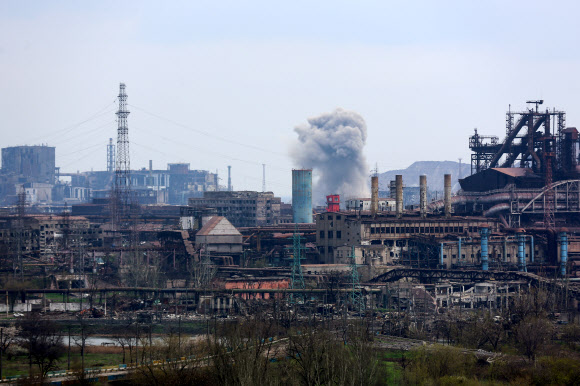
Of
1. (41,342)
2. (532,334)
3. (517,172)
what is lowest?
(41,342)

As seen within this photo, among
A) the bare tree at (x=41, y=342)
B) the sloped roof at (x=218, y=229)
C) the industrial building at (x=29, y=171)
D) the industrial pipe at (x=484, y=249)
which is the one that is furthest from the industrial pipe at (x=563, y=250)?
the industrial building at (x=29, y=171)

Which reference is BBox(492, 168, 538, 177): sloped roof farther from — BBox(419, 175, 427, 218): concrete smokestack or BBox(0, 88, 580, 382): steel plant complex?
BBox(419, 175, 427, 218): concrete smokestack

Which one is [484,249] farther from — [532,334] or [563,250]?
[532,334]

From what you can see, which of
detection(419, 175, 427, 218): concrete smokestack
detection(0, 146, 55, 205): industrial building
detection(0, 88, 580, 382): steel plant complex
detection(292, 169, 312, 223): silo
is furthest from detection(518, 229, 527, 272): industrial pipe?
detection(0, 146, 55, 205): industrial building

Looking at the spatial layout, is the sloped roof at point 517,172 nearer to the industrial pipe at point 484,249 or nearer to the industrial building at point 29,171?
the industrial pipe at point 484,249

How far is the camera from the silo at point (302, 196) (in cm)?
8925

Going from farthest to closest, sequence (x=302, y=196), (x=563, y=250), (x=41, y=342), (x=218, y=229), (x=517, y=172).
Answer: (x=302, y=196), (x=517, y=172), (x=218, y=229), (x=563, y=250), (x=41, y=342)

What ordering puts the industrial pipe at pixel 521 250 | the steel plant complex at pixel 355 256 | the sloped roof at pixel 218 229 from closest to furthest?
the steel plant complex at pixel 355 256 → the industrial pipe at pixel 521 250 → the sloped roof at pixel 218 229

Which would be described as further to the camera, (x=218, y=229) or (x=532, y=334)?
(x=218, y=229)

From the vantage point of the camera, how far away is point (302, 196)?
293ft

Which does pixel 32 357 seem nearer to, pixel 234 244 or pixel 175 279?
pixel 175 279

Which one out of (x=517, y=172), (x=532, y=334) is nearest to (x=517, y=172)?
(x=517, y=172)

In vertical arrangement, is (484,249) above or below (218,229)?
below

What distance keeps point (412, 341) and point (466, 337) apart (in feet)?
7.63
